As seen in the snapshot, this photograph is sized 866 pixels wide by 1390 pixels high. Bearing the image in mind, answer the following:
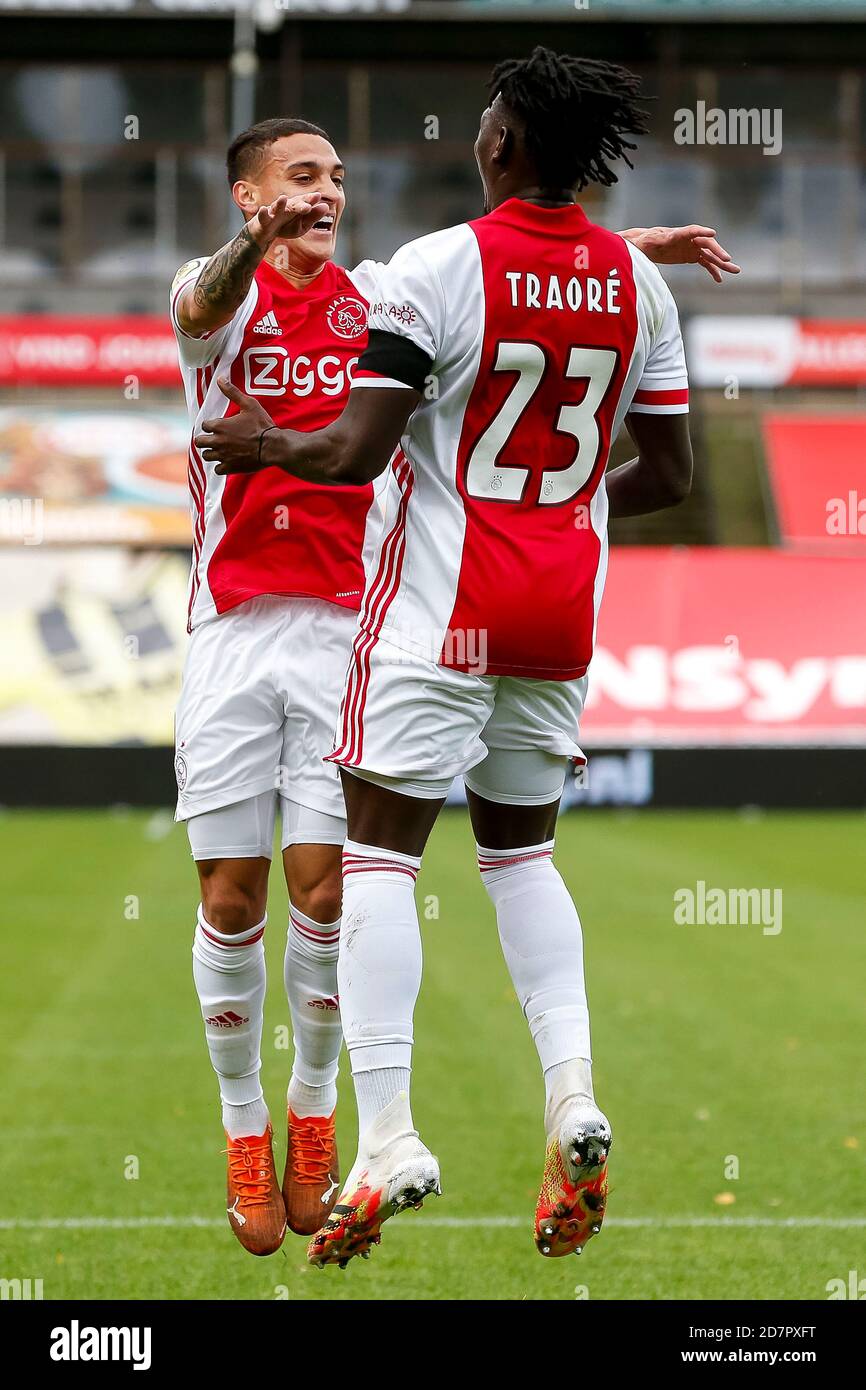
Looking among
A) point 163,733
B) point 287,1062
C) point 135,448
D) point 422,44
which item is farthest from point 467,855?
point 422,44

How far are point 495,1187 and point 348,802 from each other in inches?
99.2

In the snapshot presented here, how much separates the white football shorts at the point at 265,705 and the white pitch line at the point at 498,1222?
1.61 m

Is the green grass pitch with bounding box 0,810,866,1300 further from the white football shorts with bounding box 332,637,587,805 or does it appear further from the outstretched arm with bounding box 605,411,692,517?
the outstretched arm with bounding box 605,411,692,517

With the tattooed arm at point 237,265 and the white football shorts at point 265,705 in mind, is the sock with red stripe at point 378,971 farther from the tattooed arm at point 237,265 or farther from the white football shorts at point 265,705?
the tattooed arm at point 237,265

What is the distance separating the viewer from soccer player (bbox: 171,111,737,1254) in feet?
13.6

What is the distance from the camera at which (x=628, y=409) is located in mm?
3656

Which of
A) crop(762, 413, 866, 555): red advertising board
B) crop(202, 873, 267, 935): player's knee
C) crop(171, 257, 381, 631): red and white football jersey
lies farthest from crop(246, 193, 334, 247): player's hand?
crop(762, 413, 866, 555): red advertising board

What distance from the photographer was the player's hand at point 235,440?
3354mm

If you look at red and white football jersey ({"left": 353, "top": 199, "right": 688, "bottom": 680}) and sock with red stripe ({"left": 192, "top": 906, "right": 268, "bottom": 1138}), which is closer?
red and white football jersey ({"left": 353, "top": 199, "right": 688, "bottom": 680})

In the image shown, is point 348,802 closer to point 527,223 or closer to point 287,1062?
point 527,223

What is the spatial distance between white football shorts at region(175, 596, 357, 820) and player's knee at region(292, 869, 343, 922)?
16 centimetres

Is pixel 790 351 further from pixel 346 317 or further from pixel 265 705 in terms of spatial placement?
pixel 265 705

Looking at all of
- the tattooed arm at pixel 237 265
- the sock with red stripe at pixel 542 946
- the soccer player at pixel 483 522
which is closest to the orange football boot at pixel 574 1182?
the soccer player at pixel 483 522

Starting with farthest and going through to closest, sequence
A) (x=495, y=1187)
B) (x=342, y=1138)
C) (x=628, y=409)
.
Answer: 1. (x=342, y=1138)
2. (x=495, y=1187)
3. (x=628, y=409)
